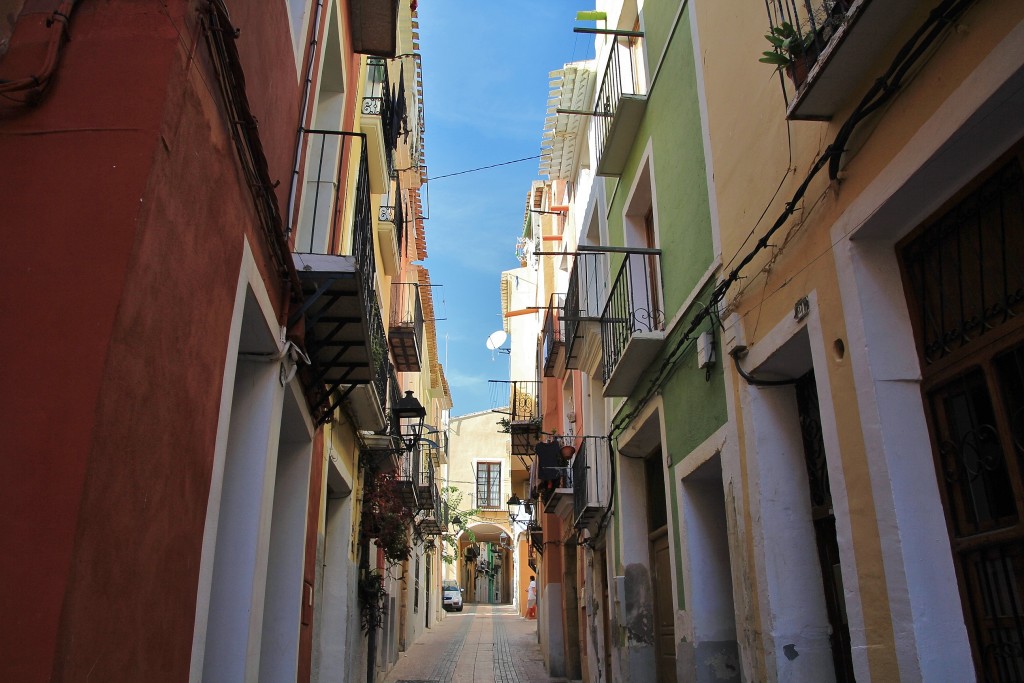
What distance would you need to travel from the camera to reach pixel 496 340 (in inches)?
1228

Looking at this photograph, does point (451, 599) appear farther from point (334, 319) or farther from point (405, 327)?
point (334, 319)

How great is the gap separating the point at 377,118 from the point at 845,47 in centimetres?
715

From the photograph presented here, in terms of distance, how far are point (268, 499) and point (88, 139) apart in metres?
3.12

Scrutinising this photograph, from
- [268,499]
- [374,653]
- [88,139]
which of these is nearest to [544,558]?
[374,653]

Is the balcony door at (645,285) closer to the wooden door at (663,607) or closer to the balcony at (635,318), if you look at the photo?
the balcony at (635,318)

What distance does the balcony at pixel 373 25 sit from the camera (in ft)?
27.9

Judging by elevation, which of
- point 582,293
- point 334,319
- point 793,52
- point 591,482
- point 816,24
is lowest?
point 591,482

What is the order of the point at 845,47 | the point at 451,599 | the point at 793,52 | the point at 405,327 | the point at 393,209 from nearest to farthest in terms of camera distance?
the point at 845,47, the point at 793,52, the point at 393,209, the point at 405,327, the point at 451,599

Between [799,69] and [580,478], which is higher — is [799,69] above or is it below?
above

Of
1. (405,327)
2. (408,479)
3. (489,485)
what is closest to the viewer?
(405,327)

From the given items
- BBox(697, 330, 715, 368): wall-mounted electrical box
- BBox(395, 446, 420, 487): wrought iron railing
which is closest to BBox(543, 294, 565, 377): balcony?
BBox(395, 446, 420, 487): wrought iron railing

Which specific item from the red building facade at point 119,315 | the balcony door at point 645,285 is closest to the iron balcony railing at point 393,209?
the balcony door at point 645,285

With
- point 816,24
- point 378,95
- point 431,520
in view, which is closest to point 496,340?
point 431,520

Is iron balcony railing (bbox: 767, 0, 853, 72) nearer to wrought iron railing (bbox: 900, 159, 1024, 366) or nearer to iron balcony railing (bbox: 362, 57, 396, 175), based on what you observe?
wrought iron railing (bbox: 900, 159, 1024, 366)
